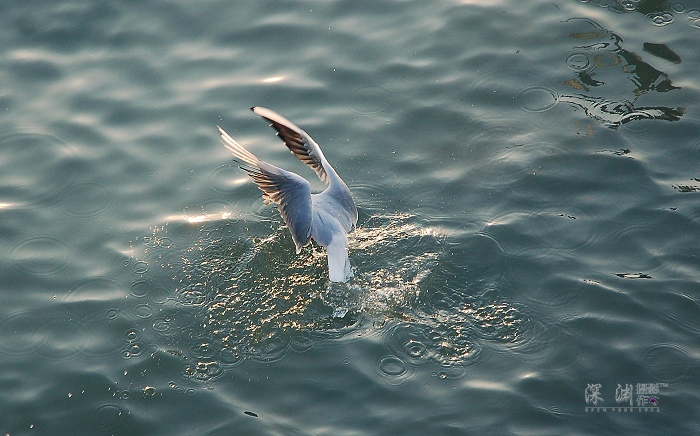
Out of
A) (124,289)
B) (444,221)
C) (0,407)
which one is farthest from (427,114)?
(0,407)

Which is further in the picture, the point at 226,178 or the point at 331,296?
the point at 226,178

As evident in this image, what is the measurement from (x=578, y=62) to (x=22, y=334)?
6471 millimetres

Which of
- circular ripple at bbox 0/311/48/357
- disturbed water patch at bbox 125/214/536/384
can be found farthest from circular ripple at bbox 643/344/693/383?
circular ripple at bbox 0/311/48/357

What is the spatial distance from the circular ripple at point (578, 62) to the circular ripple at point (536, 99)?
511 millimetres

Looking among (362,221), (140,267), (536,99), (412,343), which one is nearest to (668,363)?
(412,343)

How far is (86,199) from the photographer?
26.0 ft

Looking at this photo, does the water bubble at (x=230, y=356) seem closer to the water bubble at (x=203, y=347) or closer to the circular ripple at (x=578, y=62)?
the water bubble at (x=203, y=347)

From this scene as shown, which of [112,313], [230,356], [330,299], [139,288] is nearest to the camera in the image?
[230,356]

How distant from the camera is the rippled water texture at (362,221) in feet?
20.5

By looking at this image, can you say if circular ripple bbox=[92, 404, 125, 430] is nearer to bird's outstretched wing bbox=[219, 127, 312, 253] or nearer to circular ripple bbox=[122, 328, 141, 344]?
circular ripple bbox=[122, 328, 141, 344]

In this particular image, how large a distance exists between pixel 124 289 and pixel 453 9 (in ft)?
18.0

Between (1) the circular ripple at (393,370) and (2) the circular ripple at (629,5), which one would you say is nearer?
(1) the circular ripple at (393,370)

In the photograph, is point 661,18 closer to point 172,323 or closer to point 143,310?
point 172,323

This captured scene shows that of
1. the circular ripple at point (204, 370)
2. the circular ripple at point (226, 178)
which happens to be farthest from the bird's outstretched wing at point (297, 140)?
the circular ripple at point (204, 370)
